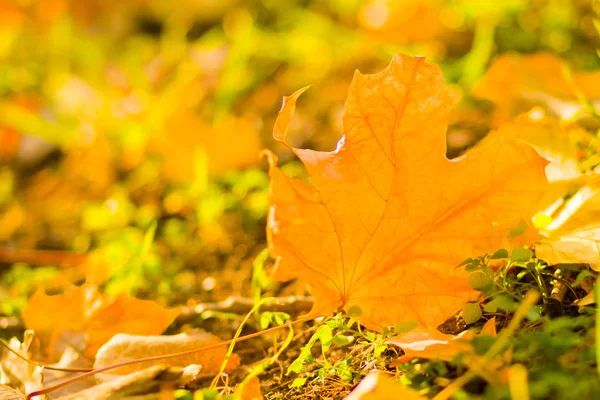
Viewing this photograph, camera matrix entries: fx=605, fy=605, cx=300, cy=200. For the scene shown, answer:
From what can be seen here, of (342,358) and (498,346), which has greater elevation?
(498,346)

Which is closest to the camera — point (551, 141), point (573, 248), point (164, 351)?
point (573, 248)

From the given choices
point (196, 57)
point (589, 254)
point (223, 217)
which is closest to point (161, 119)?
point (223, 217)

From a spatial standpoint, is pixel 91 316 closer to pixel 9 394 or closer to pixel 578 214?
pixel 9 394

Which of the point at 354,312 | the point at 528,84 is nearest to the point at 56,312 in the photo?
the point at 354,312

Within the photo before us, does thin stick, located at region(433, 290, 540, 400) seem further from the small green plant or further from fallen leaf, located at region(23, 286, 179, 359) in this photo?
fallen leaf, located at region(23, 286, 179, 359)

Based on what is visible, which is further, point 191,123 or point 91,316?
point 191,123

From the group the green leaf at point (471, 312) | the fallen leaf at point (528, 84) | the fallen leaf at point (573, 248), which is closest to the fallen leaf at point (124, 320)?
the green leaf at point (471, 312)

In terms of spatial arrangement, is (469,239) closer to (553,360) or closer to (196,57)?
(553,360)
